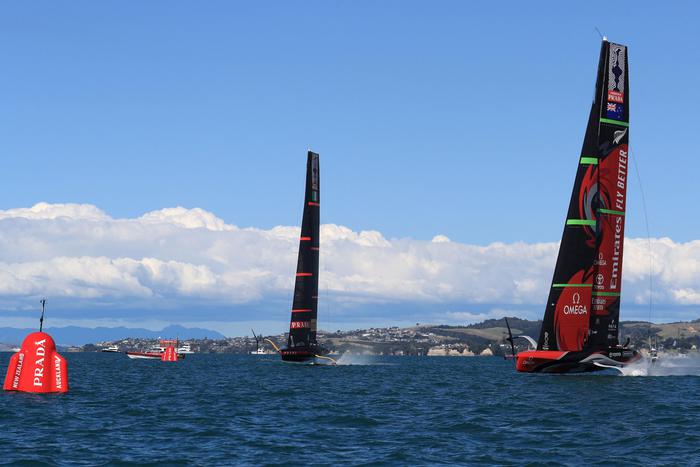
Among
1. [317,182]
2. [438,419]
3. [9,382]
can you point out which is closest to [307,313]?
[317,182]

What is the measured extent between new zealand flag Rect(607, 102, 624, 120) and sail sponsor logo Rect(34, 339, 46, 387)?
39.5 m

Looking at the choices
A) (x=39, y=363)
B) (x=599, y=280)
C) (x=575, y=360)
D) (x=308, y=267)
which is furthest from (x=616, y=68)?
(x=39, y=363)

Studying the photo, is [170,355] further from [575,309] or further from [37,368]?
[37,368]

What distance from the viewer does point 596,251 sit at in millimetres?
62125

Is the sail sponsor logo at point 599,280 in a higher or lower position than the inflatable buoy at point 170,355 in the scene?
higher

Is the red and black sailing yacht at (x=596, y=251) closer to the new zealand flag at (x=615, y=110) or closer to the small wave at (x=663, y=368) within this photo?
the new zealand flag at (x=615, y=110)

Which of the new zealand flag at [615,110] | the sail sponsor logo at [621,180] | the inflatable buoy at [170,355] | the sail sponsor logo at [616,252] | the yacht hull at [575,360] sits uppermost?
the new zealand flag at [615,110]

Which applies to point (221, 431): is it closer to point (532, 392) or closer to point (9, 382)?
point (9, 382)

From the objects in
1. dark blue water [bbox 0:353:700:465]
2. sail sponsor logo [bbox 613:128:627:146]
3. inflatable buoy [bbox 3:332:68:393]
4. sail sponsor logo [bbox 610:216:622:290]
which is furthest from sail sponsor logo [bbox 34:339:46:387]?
sail sponsor logo [bbox 613:128:627:146]

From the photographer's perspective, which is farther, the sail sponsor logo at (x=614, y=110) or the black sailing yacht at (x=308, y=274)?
the black sailing yacht at (x=308, y=274)

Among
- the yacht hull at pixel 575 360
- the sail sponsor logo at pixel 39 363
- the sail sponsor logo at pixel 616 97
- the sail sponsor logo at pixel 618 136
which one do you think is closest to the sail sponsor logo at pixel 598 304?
the yacht hull at pixel 575 360

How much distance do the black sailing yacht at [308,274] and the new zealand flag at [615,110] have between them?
34.2m

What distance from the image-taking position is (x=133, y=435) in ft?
101

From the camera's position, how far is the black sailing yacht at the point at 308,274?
3533 inches
